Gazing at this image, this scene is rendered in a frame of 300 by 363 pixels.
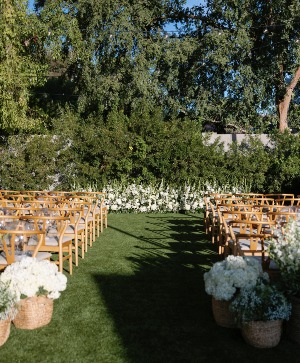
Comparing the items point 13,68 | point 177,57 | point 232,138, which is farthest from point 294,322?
point 177,57

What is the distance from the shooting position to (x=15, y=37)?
11516 mm

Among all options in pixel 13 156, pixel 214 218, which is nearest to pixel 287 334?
pixel 214 218

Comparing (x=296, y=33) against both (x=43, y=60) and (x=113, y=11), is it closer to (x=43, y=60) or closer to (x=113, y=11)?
(x=113, y=11)

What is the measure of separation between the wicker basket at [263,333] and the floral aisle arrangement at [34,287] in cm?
171

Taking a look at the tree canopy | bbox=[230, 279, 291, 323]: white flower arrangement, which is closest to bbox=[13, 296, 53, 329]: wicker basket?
bbox=[230, 279, 291, 323]: white flower arrangement

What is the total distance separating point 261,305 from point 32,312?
2.03 meters

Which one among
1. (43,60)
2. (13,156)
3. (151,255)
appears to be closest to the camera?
(151,255)

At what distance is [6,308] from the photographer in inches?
142

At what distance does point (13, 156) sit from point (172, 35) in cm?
819

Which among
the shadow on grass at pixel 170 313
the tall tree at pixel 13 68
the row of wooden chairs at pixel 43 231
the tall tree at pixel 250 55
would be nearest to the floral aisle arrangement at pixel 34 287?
the row of wooden chairs at pixel 43 231

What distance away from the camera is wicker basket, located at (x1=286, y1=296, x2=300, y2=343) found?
3807mm

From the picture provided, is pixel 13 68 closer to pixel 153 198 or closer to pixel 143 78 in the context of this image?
pixel 153 198

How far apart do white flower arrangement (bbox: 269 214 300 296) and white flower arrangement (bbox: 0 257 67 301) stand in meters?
1.96

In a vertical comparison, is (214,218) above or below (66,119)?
below
